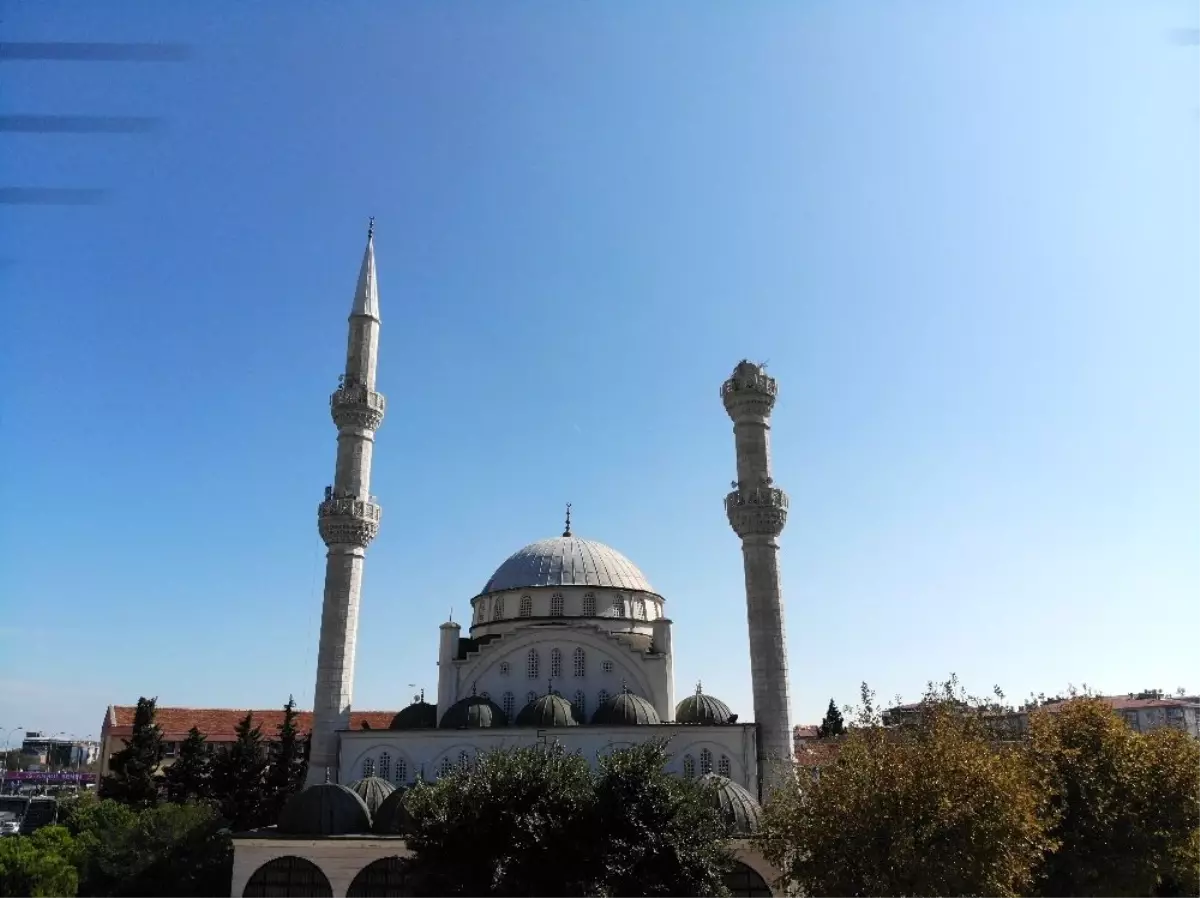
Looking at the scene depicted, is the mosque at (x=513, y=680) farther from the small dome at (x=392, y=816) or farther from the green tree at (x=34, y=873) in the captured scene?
the green tree at (x=34, y=873)

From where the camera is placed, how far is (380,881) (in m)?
23.6

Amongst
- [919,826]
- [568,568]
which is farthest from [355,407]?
[919,826]

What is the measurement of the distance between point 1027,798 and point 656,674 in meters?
17.2

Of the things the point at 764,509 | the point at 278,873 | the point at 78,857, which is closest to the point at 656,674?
the point at 764,509

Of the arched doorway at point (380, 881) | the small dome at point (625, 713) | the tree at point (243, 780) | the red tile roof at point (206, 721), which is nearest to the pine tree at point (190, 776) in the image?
the tree at point (243, 780)

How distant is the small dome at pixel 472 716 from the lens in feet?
96.4

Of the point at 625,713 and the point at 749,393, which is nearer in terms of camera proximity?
the point at 625,713

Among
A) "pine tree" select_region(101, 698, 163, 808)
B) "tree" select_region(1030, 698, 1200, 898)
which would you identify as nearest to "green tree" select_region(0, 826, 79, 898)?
"pine tree" select_region(101, 698, 163, 808)

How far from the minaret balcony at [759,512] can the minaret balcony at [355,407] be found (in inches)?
555

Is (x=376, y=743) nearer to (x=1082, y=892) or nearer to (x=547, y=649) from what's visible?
(x=547, y=649)

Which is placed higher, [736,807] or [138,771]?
[138,771]

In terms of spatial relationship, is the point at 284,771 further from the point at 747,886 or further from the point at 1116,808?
the point at 1116,808

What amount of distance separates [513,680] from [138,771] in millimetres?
20082

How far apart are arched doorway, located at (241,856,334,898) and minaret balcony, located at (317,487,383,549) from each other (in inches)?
A: 449
